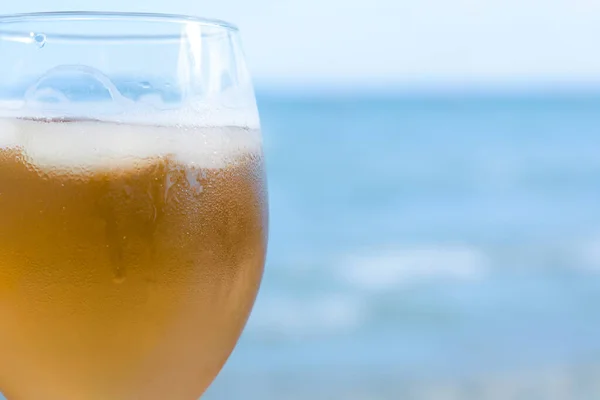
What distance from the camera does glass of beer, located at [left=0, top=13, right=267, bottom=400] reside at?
74 centimetres

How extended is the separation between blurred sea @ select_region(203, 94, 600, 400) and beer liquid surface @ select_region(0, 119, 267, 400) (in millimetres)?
4192

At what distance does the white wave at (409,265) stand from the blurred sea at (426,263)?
0.07 feet

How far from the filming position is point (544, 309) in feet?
23.4

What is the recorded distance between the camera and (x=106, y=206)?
737 mm

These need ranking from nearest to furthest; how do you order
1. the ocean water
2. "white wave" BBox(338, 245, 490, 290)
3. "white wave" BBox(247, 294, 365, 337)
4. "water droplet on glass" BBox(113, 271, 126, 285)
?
"water droplet on glass" BBox(113, 271, 126, 285) → the ocean water → "white wave" BBox(247, 294, 365, 337) → "white wave" BBox(338, 245, 490, 290)

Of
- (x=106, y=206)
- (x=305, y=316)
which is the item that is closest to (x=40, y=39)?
(x=106, y=206)

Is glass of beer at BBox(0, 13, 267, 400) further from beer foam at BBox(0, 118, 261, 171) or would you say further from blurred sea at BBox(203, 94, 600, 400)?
blurred sea at BBox(203, 94, 600, 400)

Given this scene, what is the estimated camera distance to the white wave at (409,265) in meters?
8.01

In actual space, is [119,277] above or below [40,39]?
below

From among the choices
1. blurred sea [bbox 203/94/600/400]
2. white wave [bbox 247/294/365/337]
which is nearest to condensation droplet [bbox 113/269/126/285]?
blurred sea [bbox 203/94/600/400]

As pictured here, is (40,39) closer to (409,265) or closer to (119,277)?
(119,277)

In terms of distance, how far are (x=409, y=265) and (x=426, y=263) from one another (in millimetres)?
163

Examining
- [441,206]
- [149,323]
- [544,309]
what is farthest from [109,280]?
[441,206]

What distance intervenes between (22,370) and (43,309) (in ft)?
0.24
